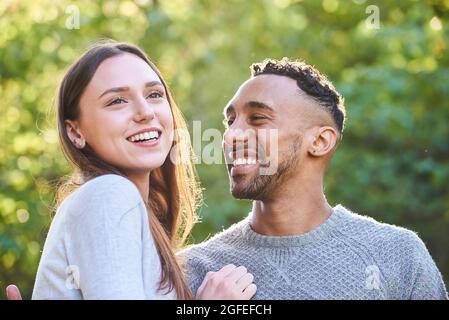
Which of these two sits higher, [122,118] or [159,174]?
[122,118]

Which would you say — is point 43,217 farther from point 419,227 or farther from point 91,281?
point 91,281

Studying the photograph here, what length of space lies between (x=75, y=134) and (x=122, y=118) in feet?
0.59

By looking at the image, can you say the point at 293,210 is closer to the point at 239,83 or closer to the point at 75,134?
the point at 75,134

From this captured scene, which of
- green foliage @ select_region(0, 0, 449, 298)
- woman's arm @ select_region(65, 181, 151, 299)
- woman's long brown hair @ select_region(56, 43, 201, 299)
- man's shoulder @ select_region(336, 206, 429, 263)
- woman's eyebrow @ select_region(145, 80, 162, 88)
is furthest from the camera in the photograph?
green foliage @ select_region(0, 0, 449, 298)

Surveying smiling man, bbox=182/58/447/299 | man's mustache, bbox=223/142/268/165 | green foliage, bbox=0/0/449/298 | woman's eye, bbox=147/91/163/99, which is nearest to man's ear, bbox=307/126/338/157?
smiling man, bbox=182/58/447/299

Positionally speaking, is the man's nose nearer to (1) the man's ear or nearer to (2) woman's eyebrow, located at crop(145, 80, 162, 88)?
(1) the man's ear

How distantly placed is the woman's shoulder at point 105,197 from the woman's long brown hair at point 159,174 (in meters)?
0.14

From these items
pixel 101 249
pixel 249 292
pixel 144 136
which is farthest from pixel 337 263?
pixel 101 249

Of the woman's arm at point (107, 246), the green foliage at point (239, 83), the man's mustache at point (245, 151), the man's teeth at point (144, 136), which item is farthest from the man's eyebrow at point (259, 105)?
the green foliage at point (239, 83)

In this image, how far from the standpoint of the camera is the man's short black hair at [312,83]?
2523 mm

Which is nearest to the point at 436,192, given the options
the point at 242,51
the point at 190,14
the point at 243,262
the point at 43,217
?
the point at 242,51

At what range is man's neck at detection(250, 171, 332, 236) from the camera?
246 centimetres

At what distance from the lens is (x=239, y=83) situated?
6.64 meters
